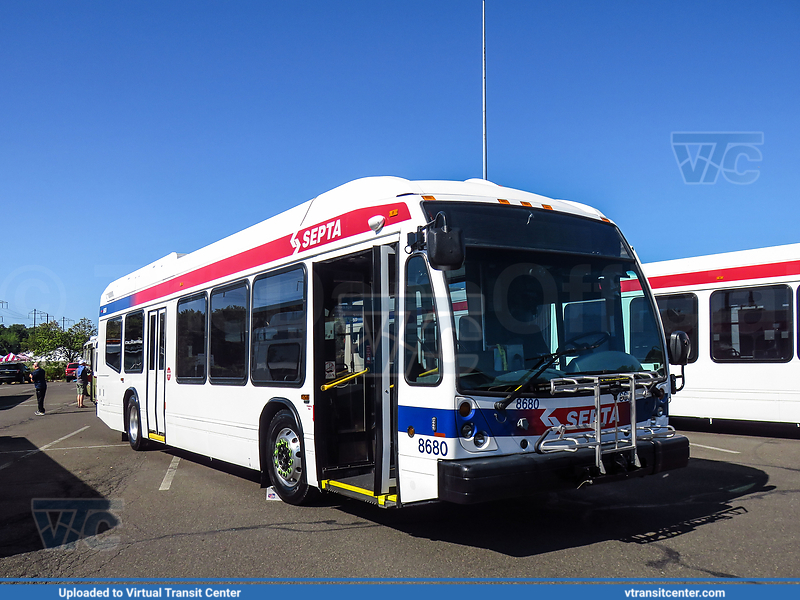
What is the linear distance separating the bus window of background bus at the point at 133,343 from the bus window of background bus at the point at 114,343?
1.37 feet

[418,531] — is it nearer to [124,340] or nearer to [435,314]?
[435,314]

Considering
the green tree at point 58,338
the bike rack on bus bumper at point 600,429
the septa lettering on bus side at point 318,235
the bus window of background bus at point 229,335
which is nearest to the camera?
the bike rack on bus bumper at point 600,429

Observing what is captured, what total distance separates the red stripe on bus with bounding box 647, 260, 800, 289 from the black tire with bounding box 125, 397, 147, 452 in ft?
31.0

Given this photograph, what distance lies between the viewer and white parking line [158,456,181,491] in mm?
8746

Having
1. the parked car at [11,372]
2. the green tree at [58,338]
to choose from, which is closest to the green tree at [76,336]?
the green tree at [58,338]

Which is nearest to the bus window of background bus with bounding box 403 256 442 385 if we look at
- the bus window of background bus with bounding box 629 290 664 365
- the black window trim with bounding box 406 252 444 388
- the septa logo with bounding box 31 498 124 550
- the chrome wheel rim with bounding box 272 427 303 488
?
the black window trim with bounding box 406 252 444 388

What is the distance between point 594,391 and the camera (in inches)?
218

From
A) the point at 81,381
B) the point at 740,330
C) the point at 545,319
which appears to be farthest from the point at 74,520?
the point at 81,381

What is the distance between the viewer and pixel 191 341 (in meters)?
10.0

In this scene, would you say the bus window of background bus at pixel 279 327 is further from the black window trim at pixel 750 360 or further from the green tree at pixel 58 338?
the green tree at pixel 58 338

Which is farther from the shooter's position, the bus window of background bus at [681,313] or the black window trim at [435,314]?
the bus window of background bus at [681,313]

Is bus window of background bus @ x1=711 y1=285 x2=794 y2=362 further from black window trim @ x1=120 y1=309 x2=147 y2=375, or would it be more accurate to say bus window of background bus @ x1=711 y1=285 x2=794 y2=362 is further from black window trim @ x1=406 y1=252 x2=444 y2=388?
black window trim @ x1=120 y1=309 x2=147 y2=375

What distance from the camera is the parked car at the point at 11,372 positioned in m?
52.2

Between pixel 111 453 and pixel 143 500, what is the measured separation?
15.8ft
